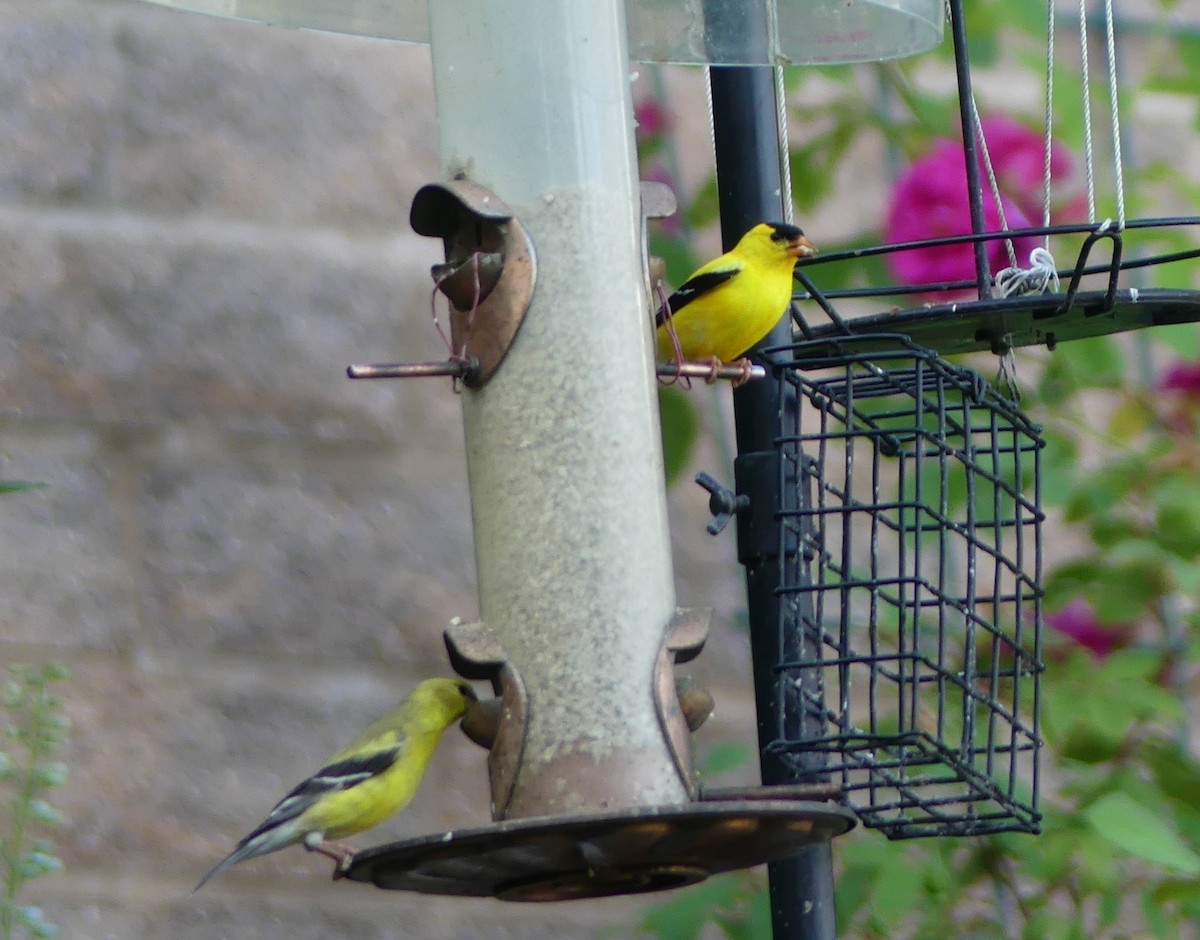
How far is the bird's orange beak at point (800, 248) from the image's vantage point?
10.4 ft

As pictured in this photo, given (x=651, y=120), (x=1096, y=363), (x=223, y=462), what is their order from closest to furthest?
(x=1096, y=363) → (x=651, y=120) → (x=223, y=462)

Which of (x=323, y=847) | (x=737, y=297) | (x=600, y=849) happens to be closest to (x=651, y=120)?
(x=737, y=297)

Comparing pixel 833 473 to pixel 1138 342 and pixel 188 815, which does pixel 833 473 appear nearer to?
pixel 1138 342

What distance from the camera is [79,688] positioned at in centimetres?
420

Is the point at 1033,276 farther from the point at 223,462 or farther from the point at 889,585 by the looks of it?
the point at 223,462

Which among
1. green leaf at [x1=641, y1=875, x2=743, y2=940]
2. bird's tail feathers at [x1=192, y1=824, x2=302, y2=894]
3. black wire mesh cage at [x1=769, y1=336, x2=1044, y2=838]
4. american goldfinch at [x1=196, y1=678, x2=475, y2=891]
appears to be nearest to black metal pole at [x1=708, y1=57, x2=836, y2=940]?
black wire mesh cage at [x1=769, y1=336, x2=1044, y2=838]

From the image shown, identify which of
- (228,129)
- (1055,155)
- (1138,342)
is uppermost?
(228,129)

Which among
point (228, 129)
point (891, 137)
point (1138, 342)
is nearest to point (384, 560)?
point (228, 129)

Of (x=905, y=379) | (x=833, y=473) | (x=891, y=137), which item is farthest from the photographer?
(x=833, y=473)

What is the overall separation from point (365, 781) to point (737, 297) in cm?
104

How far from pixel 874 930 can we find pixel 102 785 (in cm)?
180

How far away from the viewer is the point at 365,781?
3.36 metres

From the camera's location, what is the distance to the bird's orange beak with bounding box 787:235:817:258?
10.4 ft

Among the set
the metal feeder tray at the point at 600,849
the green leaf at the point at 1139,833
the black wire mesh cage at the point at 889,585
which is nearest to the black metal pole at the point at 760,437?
the black wire mesh cage at the point at 889,585
